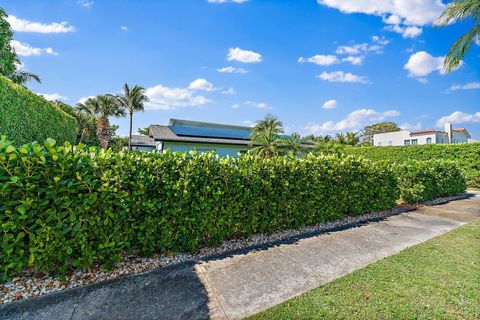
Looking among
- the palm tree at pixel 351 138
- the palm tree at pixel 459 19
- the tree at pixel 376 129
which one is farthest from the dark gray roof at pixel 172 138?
the tree at pixel 376 129

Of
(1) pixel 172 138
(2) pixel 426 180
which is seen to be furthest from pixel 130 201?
(1) pixel 172 138

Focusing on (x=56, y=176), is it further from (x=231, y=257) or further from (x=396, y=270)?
(x=396, y=270)

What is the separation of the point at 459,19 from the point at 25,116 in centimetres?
1775

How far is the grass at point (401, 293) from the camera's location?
2297 mm

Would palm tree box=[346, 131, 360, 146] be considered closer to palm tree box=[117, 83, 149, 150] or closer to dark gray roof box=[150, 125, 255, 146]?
dark gray roof box=[150, 125, 255, 146]

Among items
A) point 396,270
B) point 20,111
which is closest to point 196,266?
point 396,270

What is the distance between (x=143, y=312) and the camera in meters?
2.30

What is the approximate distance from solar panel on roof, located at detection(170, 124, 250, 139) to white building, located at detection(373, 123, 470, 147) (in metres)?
22.5

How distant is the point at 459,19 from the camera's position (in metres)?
10.6

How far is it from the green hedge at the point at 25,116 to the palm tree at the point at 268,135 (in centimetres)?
968

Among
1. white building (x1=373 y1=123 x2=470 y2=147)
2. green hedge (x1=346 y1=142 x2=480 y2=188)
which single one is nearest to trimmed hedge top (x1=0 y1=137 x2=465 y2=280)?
green hedge (x1=346 y1=142 x2=480 y2=188)

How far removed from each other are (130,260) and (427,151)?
1941cm

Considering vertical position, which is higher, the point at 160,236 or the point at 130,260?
the point at 160,236

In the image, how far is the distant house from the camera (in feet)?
57.2
